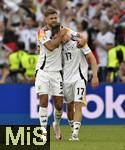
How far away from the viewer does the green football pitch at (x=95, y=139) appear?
40.5ft

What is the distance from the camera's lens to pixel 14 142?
10.6m

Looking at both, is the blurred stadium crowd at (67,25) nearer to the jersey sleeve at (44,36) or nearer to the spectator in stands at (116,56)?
the spectator in stands at (116,56)

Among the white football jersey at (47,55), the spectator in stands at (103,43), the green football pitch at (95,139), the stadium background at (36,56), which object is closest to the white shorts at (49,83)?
the white football jersey at (47,55)

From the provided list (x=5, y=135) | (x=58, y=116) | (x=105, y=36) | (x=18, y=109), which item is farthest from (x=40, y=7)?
(x=5, y=135)

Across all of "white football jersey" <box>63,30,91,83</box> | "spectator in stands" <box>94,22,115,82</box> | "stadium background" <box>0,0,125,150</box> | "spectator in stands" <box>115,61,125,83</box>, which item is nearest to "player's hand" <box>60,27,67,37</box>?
"white football jersey" <box>63,30,91,83</box>

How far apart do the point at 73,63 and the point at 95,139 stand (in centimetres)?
165

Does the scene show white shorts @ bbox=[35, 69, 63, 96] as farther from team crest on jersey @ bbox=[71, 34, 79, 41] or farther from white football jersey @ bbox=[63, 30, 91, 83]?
team crest on jersey @ bbox=[71, 34, 79, 41]

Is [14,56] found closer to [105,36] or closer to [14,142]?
[105,36]

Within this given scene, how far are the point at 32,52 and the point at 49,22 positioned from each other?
766 cm

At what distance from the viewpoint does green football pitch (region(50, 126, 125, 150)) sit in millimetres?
12352

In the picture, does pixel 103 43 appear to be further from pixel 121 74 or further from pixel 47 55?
pixel 47 55

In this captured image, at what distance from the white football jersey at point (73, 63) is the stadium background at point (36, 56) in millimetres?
2122

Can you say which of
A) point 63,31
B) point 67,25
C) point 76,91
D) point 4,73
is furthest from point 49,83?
point 67,25

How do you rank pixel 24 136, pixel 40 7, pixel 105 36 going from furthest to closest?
1. pixel 40 7
2. pixel 105 36
3. pixel 24 136
